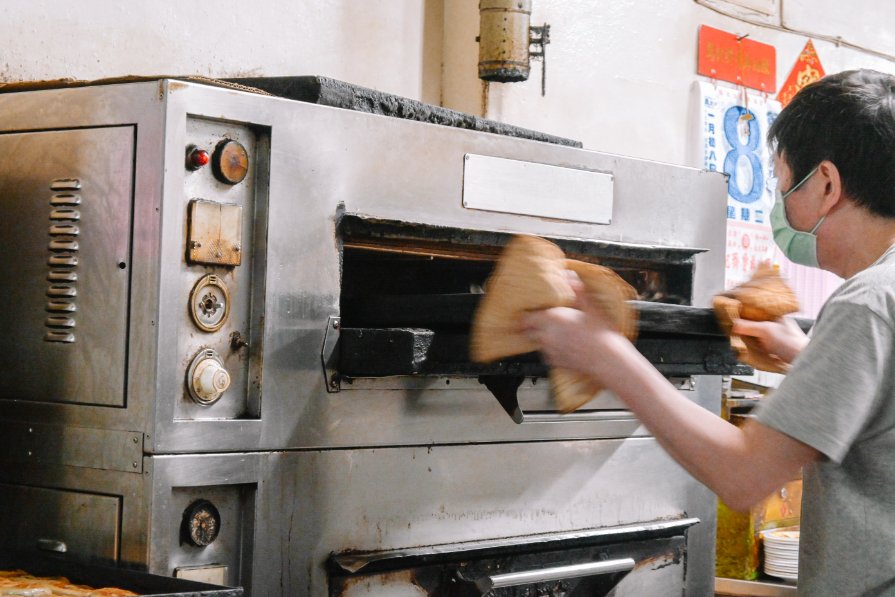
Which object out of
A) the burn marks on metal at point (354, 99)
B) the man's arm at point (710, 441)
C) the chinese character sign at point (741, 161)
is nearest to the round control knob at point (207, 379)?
the burn marks on metal at point (354, 99)

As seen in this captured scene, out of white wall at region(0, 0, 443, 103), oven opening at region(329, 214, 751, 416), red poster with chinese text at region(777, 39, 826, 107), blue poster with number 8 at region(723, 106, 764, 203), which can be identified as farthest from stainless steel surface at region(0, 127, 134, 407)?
red poster with chinese text at region(777, 39, 826, 107)

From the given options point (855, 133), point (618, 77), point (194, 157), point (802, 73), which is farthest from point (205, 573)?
point (802, 73)

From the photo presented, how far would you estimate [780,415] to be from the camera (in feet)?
4.53

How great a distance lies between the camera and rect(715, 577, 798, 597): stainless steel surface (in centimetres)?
319

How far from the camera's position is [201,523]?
163cm

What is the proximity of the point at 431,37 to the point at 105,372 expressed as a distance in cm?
190

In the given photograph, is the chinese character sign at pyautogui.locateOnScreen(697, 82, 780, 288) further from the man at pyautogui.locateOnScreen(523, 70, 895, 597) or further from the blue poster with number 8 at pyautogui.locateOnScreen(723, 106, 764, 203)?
the man at pyautogui.locateOnScreen(523, 70, 895, 597)

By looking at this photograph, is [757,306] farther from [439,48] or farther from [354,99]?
[439,48]

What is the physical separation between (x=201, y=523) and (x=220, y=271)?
415 mm

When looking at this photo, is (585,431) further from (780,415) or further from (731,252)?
(731,252)

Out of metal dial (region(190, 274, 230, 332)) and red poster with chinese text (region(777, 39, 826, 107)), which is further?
red poster with chinese text (region(777, 39, 826, 107))

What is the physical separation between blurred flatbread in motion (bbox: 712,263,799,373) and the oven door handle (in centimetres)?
54

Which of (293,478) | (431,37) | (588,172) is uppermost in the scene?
(431,37)

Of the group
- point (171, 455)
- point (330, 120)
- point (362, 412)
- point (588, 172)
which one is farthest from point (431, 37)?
point (171, 455)
